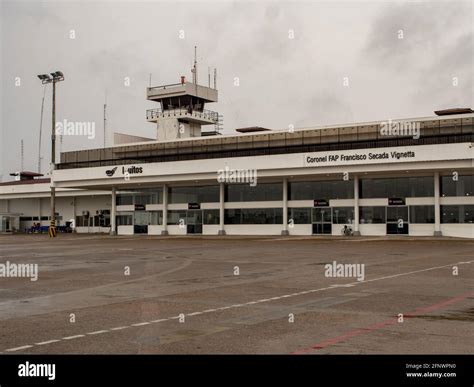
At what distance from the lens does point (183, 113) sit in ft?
262

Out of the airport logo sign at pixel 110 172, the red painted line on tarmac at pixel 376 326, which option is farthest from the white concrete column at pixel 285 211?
the red painted line on tarmac at pixel 376 326

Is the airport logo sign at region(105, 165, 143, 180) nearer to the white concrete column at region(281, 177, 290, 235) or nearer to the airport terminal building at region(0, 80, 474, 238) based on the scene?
the airport terminal building at region(0, 80, 474, 238)

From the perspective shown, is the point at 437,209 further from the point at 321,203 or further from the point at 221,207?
the point at 221,207

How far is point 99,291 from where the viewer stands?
16969 millimetres

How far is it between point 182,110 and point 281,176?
22026 millimetres

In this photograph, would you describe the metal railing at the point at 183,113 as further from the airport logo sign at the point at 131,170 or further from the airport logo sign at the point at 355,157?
the airport logo sign at the point at 355,157

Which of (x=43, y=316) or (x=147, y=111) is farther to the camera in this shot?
(x=147, y=111)

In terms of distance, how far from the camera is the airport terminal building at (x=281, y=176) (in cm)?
5634

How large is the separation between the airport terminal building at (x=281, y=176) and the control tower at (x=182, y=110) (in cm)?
15

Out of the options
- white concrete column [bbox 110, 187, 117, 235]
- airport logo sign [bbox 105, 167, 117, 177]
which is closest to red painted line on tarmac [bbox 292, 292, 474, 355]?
airport logo sign [bbox 105, 167, 117, 177]

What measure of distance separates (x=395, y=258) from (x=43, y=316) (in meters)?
19.9

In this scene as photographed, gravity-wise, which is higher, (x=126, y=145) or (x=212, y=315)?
(x=126, y=145)
